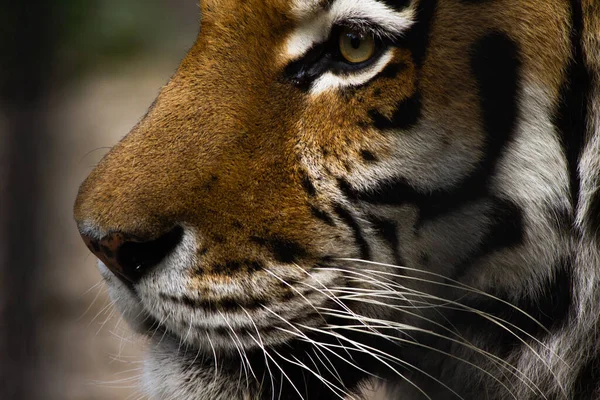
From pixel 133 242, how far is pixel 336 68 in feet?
1.35


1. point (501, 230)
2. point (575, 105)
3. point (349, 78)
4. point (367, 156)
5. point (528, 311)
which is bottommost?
point (528, 311)

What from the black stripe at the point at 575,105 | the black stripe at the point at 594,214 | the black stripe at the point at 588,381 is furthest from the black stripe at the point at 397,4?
the black stripe at the point at 588,381

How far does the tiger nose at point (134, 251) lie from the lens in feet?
3.93

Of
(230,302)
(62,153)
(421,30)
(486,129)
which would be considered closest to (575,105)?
(486,129)

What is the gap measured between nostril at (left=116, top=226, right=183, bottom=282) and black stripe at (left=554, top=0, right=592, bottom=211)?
1.95ft

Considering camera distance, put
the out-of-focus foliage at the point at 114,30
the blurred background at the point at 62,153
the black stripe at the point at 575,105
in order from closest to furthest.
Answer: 1. the black stripe at the point at 575,105
2. the blurred background at the point at 62,153
3. the out-of-focus foliage at the point at 114,30

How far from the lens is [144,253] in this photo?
1212 millimetres

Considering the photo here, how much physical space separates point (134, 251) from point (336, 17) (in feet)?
1.54

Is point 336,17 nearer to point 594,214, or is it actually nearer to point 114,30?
point 594,214

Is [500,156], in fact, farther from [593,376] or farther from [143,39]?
[143,39]

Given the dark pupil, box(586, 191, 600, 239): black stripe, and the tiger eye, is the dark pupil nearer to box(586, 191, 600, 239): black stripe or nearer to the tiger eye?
the tiger eye

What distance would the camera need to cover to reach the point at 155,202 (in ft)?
3.98

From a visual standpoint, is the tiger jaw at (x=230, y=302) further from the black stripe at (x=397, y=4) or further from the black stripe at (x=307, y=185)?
the black stripe at (x=397, y=4)

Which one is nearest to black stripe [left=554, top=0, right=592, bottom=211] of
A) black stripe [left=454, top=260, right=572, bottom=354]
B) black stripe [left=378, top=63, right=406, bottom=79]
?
black stripe [left=454, top=260, right=572, bottom=354]
